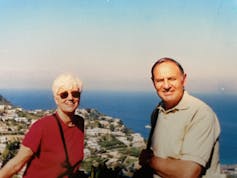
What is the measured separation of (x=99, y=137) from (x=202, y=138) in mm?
742

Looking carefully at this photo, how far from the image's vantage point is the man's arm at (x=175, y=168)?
1.48m

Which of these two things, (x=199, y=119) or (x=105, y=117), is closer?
(x=199, y=119)

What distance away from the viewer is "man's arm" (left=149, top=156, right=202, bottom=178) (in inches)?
Answer: 58.4

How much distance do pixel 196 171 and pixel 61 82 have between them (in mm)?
719

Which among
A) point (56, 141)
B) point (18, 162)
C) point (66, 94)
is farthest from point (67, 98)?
point (18, 162)

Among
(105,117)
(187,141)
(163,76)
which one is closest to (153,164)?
(187,141)

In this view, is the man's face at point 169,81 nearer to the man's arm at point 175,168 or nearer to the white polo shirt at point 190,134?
the white polo shirt at point 190,134

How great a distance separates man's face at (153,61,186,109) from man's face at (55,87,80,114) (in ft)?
1.27

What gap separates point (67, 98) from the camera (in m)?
1.70

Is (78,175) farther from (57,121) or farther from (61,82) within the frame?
(61,82)

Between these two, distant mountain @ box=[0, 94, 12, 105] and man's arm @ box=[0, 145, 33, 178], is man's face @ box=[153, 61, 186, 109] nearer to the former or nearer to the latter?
man's arm @ box=[0, 145, 33, 178]

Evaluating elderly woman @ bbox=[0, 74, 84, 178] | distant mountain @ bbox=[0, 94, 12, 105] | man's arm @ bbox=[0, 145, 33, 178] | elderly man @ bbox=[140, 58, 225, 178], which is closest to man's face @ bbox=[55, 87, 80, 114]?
elderly woman @ bbox=[0, 74, 84, 178]

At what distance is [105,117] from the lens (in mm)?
2082

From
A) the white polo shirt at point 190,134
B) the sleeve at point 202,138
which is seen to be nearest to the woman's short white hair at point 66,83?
the white polo shirt at point 190,134
